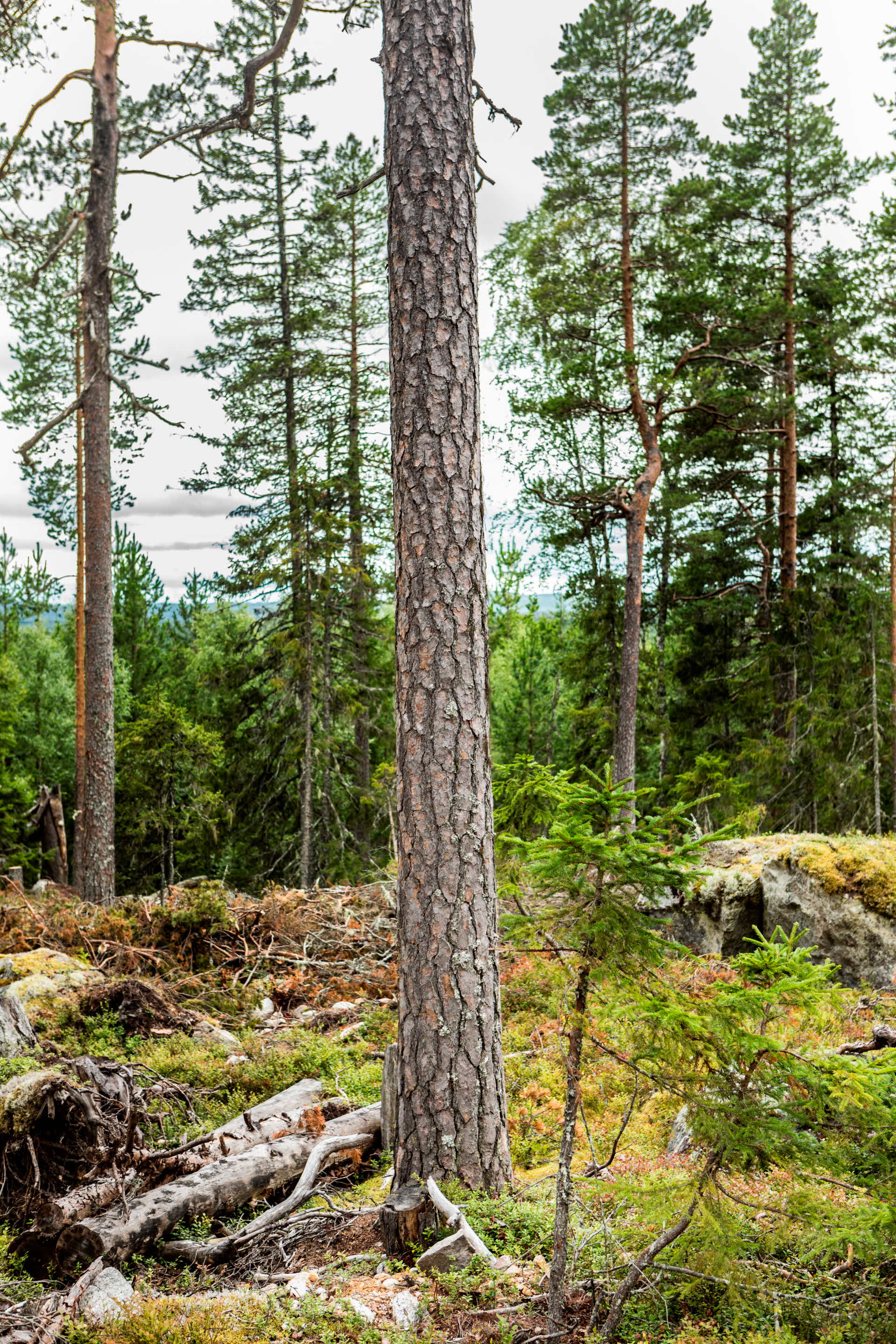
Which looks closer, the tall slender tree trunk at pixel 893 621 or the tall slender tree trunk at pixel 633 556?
the tall slender tree trunk at pixel 893 621

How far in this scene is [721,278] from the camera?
62.2 feet

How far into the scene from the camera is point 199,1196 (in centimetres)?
436

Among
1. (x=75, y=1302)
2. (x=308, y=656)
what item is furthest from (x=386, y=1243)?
(x=308, y=656)

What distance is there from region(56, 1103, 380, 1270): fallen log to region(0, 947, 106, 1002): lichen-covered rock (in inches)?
123

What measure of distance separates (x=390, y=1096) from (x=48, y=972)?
450 cm

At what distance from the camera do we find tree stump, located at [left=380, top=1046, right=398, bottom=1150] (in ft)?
13.7

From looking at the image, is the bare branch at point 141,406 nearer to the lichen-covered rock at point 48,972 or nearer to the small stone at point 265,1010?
the lichen-covered rock at point 48,972

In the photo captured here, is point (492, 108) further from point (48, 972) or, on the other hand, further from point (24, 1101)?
point (48, 972)

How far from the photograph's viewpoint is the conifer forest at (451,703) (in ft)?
9.48

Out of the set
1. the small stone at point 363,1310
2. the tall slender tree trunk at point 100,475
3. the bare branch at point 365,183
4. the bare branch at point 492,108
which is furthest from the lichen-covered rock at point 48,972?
the bare branch at point 492,108

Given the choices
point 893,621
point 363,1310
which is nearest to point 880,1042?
point 363,1310

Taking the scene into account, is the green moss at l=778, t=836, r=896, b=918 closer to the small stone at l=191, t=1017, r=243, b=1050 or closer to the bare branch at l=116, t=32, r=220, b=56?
the small stone at l=191, t=1017, r=243, b=1050

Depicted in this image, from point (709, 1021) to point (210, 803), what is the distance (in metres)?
15.0

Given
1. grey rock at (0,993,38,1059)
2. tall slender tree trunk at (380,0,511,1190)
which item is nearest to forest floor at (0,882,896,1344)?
grey rock at (0,993,38,1059)
